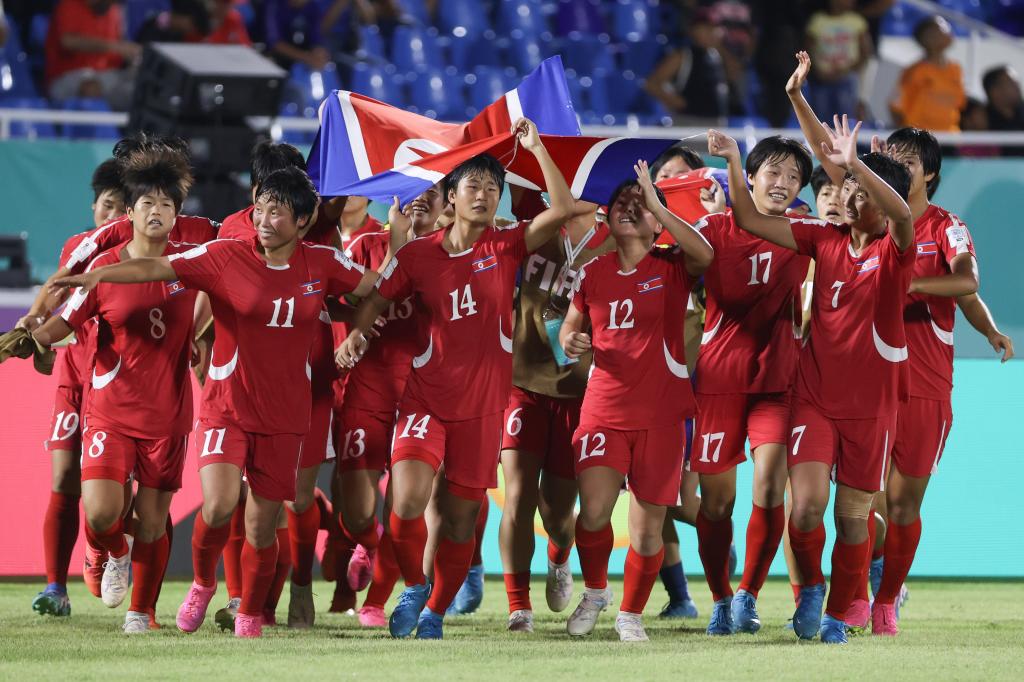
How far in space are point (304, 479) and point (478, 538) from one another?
3.78 feet

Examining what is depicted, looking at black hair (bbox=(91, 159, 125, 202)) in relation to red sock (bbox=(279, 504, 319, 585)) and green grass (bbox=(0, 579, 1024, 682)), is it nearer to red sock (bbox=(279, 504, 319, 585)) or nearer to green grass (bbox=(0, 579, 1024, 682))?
red sock (bbox=(279, 504, 319, 585))

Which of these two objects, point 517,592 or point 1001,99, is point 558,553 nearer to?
point 517,592

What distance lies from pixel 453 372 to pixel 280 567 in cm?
137

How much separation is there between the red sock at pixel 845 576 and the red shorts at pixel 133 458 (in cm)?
295

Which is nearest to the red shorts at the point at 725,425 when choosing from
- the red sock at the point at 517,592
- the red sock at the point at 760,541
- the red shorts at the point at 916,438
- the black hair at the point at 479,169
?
the red sock at the point at 760,541

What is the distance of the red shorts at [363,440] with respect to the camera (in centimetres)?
747

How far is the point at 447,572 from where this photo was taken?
6949 mm

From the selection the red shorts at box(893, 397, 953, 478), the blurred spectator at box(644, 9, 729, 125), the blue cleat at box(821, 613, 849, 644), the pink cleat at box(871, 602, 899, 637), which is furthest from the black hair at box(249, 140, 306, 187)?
the blurred spectator at box(644, 9, 729, 125)

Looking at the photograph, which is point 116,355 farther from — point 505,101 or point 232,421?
point 505,101

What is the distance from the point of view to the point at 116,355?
7277mm

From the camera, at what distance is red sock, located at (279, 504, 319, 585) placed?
A: 7.62m

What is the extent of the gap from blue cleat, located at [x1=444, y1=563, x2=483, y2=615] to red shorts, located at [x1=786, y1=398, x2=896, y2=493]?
2196 mm

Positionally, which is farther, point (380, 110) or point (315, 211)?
point (380, 110)

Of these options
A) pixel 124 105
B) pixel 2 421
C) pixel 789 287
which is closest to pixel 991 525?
pixel 789 287
